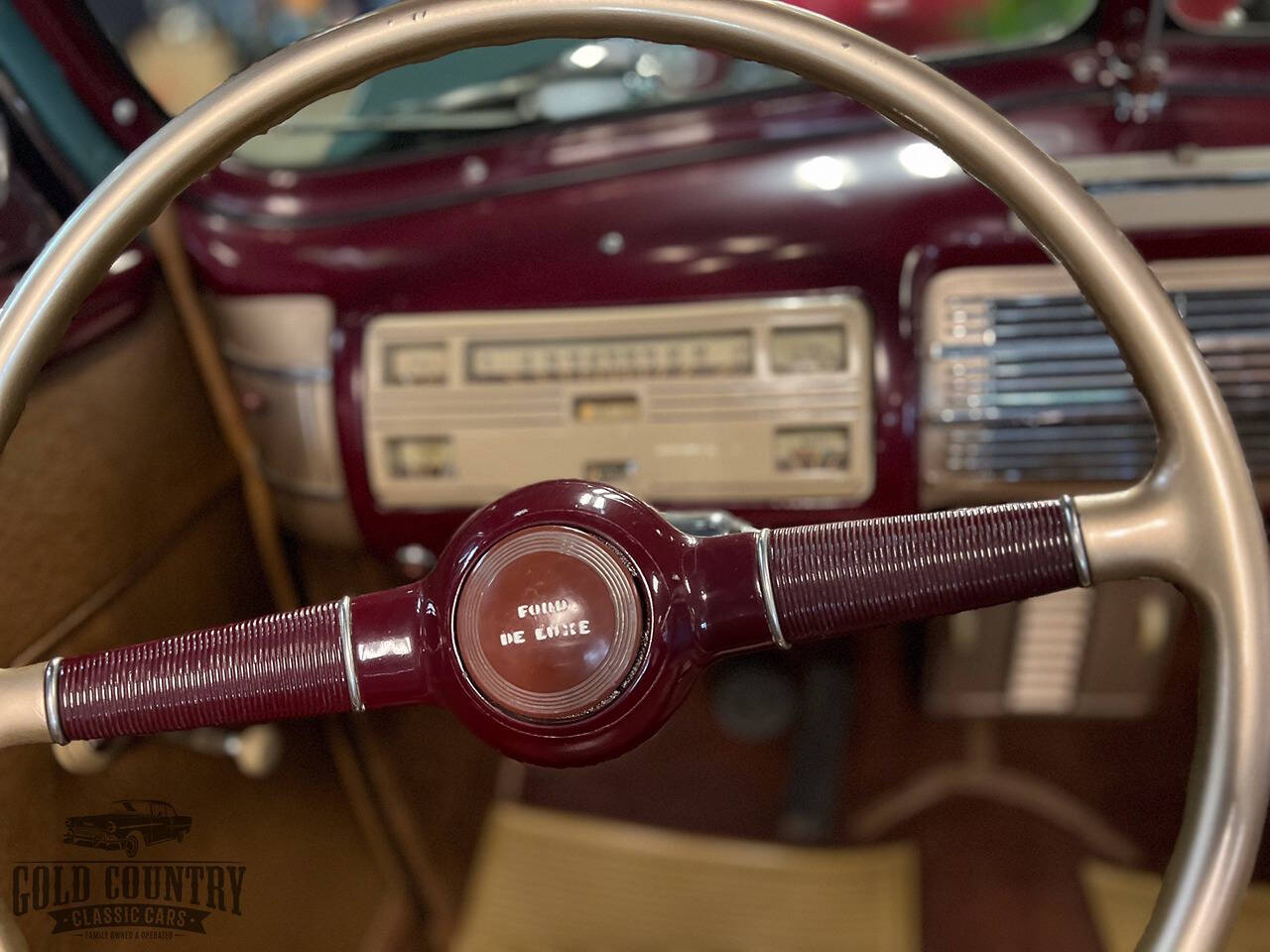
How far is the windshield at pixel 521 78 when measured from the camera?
927mm

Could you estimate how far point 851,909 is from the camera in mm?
1155

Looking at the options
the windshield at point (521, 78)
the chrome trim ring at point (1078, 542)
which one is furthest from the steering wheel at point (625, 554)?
the windshield at point (521, 78)

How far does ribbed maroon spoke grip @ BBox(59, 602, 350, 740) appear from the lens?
0.50 metres

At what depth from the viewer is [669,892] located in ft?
3.91

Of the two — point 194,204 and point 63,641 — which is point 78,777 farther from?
point 194,204

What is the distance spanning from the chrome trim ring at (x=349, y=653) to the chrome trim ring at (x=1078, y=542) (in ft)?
1.08

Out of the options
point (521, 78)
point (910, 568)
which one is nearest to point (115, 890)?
point (910, 568)

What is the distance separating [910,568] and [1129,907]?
891 mm

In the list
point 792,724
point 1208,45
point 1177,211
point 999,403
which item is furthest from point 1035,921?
point 1208,45

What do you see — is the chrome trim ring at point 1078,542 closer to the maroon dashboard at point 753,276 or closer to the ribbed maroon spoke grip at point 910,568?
the ribbed maroon spoke grip at point 910,568

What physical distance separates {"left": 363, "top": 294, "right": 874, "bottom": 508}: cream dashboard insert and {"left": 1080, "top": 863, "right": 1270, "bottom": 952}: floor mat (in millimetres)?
586

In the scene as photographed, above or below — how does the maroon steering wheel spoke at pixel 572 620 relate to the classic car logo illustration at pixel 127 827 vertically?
above

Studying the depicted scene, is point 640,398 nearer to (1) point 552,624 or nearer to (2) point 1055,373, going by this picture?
(2) point 1055,373

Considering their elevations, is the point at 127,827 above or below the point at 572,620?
below
